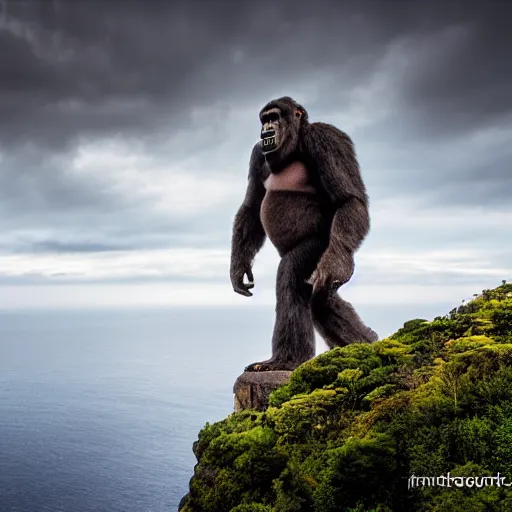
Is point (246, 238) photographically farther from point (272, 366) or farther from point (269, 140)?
point (272, 366)

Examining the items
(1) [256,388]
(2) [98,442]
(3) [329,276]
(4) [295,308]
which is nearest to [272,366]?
(1) [256,388]

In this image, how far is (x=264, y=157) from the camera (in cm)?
801

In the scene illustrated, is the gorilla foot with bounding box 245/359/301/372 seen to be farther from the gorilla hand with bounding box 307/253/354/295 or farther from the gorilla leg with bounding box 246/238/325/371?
the gorilla hand with bounding box 307/253/354/295

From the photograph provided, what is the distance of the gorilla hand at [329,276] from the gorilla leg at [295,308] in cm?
47

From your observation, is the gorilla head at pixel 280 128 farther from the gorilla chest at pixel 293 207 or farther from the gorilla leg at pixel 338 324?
the gorilla leg at pixel 338 324

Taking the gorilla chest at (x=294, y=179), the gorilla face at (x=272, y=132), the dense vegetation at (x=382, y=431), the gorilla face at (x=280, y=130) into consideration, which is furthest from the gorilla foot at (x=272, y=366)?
the gorilla face at (x=272, y=132)

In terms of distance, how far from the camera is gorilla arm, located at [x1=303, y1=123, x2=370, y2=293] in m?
6.88

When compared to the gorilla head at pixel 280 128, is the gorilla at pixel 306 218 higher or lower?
lower

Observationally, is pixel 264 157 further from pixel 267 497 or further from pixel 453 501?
pixel 453 501

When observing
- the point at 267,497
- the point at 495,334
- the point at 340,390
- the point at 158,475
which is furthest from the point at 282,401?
the point at 158,475

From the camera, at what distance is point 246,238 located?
8539mm

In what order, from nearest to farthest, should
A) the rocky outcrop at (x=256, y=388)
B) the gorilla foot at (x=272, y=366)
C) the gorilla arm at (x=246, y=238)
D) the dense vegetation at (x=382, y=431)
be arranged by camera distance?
1. the dense vegetation at (x=382, y=431)
2. the rocky outcrop at (x=256, y=388)
3. the gorilla foot at (x=272, y=366)
4. the gorilla arm at (x=246, y=238)

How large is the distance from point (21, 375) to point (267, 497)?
210170 mm

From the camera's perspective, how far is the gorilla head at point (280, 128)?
7305 mm
